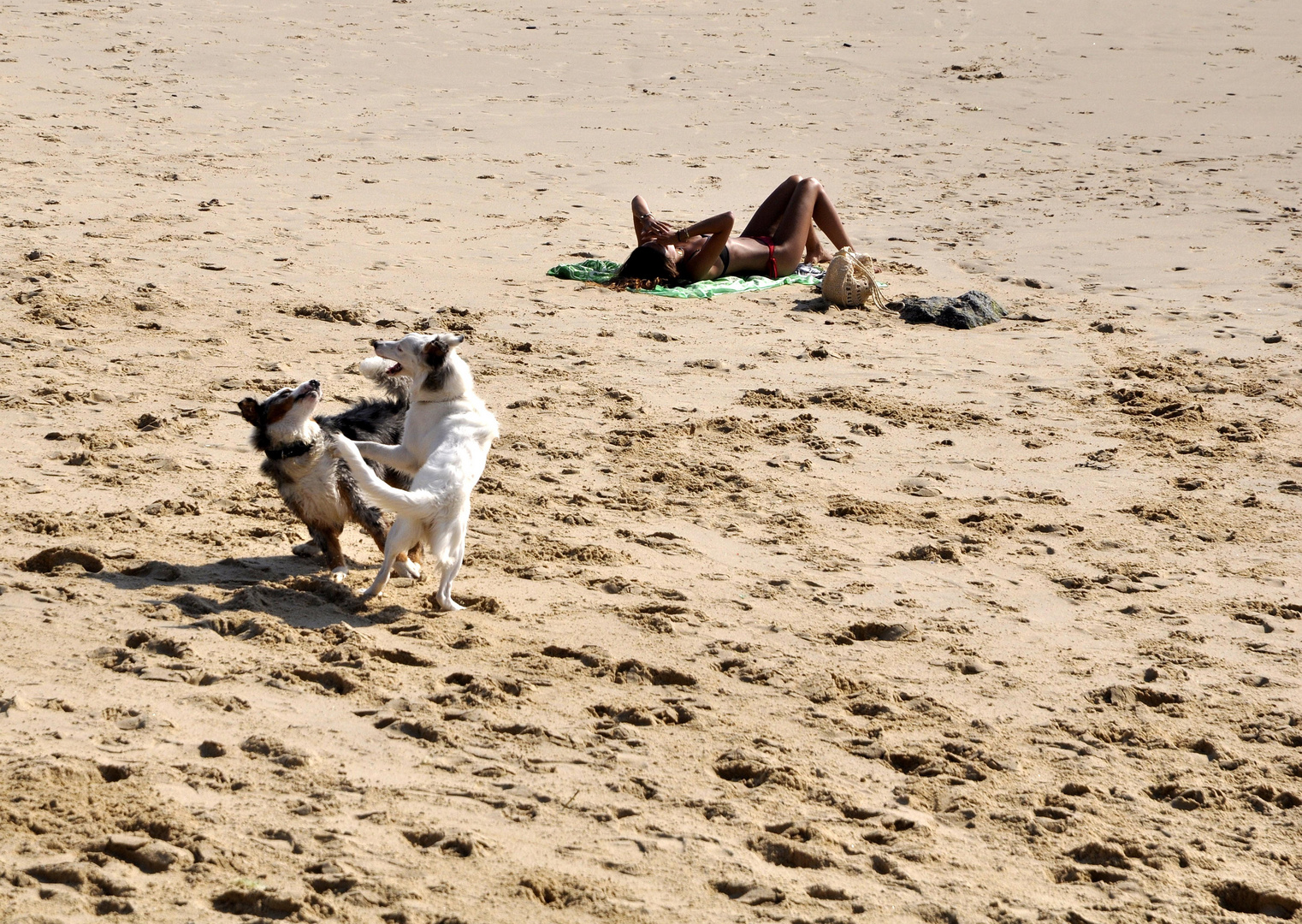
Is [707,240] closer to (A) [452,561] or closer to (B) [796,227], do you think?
(B) [796,227]

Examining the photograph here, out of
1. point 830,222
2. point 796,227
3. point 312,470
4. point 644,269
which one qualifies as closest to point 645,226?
point 644,269

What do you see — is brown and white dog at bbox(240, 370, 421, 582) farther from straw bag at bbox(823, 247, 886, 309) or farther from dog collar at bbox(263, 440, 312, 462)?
straw bag at bbox(823, 247, 886, 309)

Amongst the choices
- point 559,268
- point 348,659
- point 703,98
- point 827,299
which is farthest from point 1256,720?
point 703,98

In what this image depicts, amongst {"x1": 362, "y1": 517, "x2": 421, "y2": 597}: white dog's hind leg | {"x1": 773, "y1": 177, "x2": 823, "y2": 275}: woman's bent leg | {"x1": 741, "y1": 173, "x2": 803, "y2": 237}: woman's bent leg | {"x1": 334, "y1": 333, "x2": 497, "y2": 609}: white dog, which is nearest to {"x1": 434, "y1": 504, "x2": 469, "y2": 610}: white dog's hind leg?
{"x1": 334, "y1": 333, "x2": 497, "y2": 609}: white dog

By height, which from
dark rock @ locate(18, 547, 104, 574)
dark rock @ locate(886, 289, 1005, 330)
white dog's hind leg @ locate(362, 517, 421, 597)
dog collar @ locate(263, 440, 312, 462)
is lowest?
dark rock @ locate(18, 547, 104, 574)

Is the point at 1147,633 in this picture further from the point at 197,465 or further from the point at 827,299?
the point at 827,299

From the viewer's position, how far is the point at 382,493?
4719mm

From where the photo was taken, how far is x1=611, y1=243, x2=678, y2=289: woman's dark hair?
32.9ft

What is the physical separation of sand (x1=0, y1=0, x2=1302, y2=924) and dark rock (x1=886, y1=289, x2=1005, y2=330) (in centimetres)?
22

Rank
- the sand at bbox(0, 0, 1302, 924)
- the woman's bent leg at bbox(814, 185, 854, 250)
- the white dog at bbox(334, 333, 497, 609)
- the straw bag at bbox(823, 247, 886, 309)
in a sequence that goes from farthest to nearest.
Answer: the woman's bent leg at bbox(814, 185, 854, 250) < the straw bag at bbox(823, 247, 886, 309) < the white dog at bbox(334, 333, 497, 609) < the sand at bbox(0, 0, 1302, 924)

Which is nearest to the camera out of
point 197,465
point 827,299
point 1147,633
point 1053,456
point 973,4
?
point 1147,633

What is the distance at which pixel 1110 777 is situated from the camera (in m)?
4.33

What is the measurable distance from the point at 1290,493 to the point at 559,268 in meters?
5.38

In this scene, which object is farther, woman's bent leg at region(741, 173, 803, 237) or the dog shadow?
woman's bent leg at region(741, 173, 803, 237)
